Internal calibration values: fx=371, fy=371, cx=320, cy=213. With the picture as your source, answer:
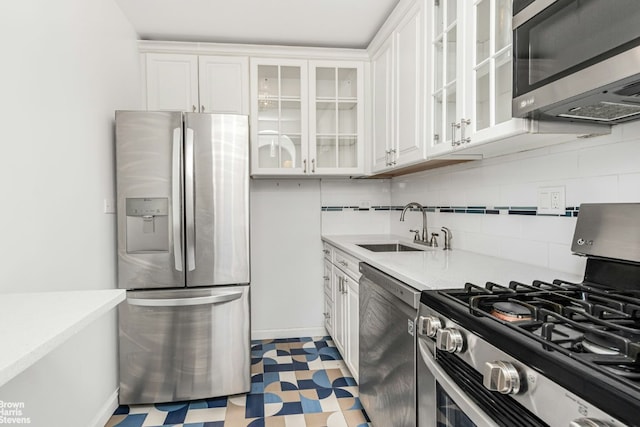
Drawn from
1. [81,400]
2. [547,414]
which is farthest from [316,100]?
[547,414]

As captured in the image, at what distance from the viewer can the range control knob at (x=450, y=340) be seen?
936 millimetres

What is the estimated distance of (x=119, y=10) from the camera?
2.34m

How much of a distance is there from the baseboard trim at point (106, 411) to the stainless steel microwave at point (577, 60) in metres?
2.39

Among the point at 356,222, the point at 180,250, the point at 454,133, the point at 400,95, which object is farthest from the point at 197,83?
the point at 454,133

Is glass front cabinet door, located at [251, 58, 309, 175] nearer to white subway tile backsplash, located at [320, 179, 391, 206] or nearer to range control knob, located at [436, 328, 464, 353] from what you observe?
white subway tile backsplash, located at [320, 179, 391, 206]

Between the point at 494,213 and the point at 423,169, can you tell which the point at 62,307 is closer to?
the point at 494,213

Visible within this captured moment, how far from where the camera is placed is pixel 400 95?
227 centimetres

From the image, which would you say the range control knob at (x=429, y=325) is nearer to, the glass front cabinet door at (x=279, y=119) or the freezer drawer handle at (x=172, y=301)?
the freezer drawer handle at (x=172, y=301)

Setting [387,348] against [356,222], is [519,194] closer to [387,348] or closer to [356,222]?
[387,348]

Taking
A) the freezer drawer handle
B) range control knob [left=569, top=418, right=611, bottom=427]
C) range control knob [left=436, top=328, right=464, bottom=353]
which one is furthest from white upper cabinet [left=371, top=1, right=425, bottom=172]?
range control knob [left=569, top=418, right=611, bottom=427]

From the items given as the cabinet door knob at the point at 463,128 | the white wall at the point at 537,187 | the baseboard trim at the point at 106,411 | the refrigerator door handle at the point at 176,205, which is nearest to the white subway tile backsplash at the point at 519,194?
the white wall at the point at 537,187

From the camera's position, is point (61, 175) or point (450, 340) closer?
point (450, 340)

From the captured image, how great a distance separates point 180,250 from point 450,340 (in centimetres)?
169

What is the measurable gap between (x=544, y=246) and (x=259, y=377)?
1.94 meters
